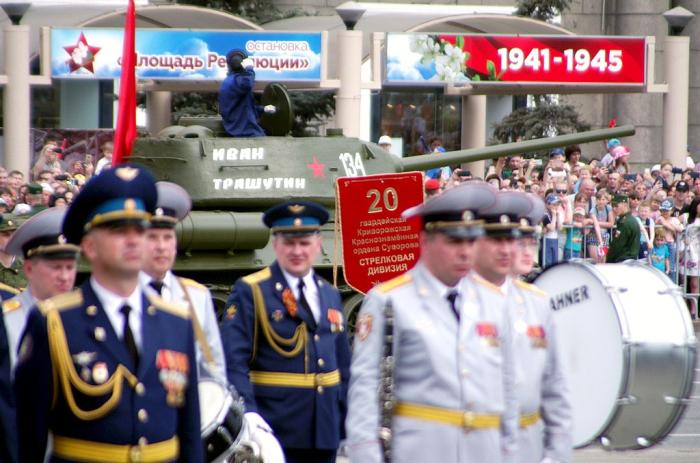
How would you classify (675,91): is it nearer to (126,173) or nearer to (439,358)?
(439,358)

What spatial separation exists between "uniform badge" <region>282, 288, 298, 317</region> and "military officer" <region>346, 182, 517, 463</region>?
213cm

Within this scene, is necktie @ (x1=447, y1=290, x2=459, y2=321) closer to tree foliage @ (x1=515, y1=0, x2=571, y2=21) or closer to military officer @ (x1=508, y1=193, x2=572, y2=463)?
military officer @ (x1=508, y1=193, x2=572, y2=463)

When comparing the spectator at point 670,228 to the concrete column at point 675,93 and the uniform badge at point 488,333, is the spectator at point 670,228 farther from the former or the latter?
the uniform badge at point 488,333

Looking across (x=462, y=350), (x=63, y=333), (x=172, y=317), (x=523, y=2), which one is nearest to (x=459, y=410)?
(x=462, y=350)

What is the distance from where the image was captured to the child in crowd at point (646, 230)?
20.3 meters

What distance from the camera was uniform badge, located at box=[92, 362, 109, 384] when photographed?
5.02 metres

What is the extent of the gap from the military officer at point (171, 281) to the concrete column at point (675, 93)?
19823 mm

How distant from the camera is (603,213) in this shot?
20.5 metres

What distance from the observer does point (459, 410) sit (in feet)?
19.3

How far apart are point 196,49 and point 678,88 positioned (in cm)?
819

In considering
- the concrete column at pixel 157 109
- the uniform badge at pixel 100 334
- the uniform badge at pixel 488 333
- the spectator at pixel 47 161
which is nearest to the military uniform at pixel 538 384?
the uniform badge at pixel 488 333

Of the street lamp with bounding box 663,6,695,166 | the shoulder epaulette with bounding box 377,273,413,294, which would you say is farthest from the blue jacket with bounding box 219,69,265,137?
the street lamp with bounding box 663,6,695,166

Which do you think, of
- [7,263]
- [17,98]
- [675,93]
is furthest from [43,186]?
[675,93]

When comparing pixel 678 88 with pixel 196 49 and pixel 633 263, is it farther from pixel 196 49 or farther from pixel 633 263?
pixel 633 263
